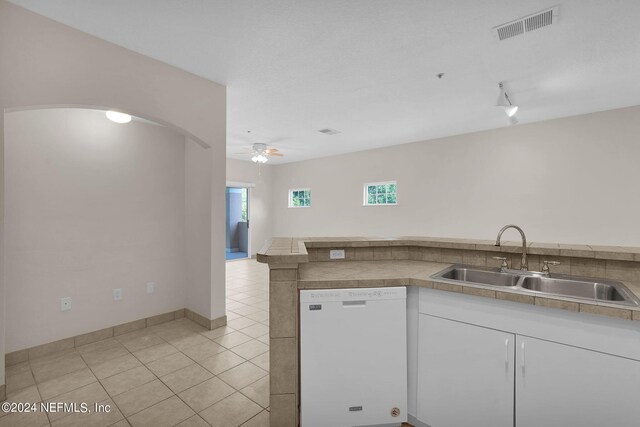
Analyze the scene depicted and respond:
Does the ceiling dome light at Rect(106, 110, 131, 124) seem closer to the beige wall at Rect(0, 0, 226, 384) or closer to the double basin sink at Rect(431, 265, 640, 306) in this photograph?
the beige wall at Rect(0, 0, 226, 384)

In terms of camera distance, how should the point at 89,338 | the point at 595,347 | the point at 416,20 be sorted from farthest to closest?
the point at 89,338
the point at 416,20
the point at 595,347

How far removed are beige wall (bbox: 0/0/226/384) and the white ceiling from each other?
10cm

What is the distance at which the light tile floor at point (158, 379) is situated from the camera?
1.74m

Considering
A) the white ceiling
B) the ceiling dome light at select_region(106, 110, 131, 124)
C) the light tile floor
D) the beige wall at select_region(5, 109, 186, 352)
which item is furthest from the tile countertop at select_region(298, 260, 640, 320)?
the ceiling dome light at select_region(106, 110, 131, 124)

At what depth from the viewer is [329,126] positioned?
459cm

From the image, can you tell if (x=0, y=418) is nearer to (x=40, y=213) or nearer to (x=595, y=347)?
(x=40, y=213)

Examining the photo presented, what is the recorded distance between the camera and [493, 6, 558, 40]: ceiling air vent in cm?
193

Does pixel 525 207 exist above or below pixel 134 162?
below

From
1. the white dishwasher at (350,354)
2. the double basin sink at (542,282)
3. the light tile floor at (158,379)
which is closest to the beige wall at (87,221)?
the light tile floor at (158,379)

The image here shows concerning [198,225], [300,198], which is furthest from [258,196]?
[198,225]

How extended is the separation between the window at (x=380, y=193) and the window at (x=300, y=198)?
1763 millimetres

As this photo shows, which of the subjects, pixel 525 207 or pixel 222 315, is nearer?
pixel 222 315

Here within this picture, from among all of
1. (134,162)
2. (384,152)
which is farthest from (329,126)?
(134,162)

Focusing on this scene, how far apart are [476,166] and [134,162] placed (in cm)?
514
